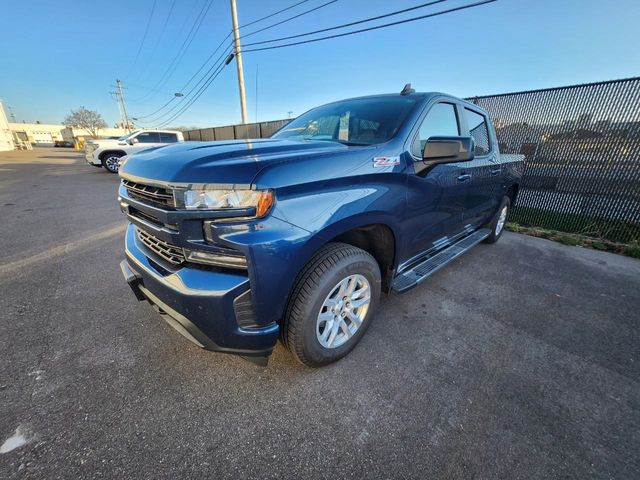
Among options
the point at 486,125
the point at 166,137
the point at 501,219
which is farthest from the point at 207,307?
the point at 166,137

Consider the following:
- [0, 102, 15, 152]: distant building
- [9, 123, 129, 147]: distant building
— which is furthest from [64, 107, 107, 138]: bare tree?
[0, 102, 15, 152]: distant building

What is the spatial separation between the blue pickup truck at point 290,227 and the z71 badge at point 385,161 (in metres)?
0.01

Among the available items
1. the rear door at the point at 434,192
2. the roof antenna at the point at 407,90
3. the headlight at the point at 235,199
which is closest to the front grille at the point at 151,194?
the headlight at the point at 235,199

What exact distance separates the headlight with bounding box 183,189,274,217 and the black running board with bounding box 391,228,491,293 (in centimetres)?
143

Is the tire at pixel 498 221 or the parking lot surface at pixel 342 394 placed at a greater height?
the tire at pixel 498 221

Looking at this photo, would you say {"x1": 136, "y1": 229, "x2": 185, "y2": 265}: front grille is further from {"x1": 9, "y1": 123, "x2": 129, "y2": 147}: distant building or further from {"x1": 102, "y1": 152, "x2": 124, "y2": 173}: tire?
{"x1": 9, "y1": 123, "x2": 129, "y2": 147}: distant building

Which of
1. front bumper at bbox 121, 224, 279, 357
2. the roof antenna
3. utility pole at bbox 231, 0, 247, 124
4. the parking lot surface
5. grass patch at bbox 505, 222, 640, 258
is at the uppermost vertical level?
utility pole at bbox 231, 0, 247, 124

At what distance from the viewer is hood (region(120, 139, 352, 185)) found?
4.58 feet

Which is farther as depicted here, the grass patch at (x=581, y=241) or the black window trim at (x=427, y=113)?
the grass patch at (x=581, y=241)

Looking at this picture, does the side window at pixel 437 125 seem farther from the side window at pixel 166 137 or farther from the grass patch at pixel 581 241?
the side window at pixel 166 137

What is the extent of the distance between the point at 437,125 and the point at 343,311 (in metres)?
1.92

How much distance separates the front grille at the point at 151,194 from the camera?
151cm

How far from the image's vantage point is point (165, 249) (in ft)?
5.53

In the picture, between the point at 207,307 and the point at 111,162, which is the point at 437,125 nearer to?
→ the point at 207,307
